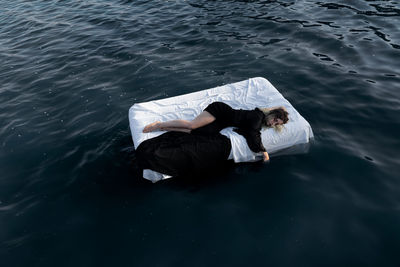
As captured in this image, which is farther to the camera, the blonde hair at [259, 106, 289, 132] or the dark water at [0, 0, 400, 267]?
the blonde hair at [259, 106, 289, 132]

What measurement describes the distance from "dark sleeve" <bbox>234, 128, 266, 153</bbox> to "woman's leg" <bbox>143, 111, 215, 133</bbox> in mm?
973

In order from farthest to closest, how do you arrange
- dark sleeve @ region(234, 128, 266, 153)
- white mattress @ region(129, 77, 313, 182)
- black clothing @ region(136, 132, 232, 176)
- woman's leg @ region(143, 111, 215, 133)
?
woman's leg @ region(143, 111, 215, 133)
white mattress @ region(129, 77, 313, 182)
dark sleeve @ region(234, 128, 266, 153)
black clothing @ region(136, 132, 232, 176)

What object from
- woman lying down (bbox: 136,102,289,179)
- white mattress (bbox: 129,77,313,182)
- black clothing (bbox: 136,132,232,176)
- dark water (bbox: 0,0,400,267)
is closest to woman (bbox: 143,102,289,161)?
woman lying down (bbox: 136,102,289,179)

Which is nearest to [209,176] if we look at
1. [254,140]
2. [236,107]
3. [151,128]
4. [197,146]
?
[197,146]

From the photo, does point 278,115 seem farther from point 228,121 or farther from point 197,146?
point 197,146

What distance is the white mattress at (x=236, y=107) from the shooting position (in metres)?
7.22

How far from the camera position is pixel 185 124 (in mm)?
7449

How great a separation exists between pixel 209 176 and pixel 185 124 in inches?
56.4

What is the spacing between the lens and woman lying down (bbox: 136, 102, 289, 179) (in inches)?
269

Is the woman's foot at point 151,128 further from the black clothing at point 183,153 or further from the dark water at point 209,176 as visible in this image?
the dark water at point 209,176

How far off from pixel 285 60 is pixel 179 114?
5884 millimetres

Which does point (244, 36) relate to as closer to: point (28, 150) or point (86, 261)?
point (28, 150)

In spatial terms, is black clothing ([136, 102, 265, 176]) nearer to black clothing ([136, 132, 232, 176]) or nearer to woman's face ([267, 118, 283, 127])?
black clothing ([136, 132, 232, 176])

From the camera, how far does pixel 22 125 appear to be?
9445 millimetres
